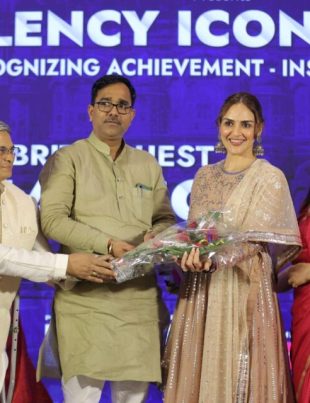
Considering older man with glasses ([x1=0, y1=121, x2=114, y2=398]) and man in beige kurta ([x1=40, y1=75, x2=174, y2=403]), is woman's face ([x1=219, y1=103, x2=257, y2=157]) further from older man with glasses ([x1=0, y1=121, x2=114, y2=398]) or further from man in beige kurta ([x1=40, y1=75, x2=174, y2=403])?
older man with glasses ([x1=0, y1=121, x2=114, y2=398])

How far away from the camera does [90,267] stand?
125 inches

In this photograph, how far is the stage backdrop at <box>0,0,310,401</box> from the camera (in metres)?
4.75

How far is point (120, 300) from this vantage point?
329 centimetres

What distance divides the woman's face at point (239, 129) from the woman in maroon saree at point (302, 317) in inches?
17.7

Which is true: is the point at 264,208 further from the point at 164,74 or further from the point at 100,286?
the point at 164,74

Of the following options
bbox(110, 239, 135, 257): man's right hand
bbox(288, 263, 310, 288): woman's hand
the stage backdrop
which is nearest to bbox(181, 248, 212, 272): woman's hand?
bbox(110, 239, 135, 257): man's right hand

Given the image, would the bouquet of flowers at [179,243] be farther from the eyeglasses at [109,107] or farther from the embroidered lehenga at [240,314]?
the eyeglasses at [109,107]

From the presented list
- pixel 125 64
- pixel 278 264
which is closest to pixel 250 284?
pixel 278 264

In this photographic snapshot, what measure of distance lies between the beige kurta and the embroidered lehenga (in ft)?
0.52

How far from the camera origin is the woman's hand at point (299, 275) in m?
3.31

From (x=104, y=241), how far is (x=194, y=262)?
0.39m

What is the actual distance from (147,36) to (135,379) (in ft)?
7.44

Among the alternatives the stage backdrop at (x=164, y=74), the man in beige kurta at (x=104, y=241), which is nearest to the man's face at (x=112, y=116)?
the man in beige kurta at (x=104, y=241)

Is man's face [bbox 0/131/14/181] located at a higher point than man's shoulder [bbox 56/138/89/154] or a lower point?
lower
